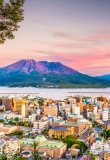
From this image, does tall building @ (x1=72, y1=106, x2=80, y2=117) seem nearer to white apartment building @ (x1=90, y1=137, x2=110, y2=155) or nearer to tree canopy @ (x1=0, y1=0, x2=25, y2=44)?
white apartment building @ (x1=90, y1=137, x2=110, y2=155)

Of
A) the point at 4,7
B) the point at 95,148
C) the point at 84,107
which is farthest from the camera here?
the point at 84,107

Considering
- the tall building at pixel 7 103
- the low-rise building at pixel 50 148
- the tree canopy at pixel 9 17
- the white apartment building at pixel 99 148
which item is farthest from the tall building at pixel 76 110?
the tree canopy at pixel 9 17

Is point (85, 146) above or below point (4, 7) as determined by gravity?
below

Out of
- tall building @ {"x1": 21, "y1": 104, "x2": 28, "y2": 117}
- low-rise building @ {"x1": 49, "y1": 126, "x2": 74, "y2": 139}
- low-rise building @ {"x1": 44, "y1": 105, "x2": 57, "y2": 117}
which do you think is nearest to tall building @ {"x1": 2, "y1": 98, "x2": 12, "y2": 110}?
tall building @ {"x1": 21, "y1": 104, "x2": 28, "y2": 117}

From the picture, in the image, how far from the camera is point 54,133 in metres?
10.3

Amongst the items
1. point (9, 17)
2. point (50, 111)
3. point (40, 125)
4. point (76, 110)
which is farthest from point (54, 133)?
point (9, 17)

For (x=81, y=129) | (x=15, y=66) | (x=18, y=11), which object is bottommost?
(x=81, y=129)

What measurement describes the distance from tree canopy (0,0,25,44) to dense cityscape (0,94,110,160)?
3.32 ft

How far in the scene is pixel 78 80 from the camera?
51.0 meters

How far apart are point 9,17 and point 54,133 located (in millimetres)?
8655

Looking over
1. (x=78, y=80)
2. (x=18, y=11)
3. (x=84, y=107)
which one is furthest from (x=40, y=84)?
(x=18, y=11)

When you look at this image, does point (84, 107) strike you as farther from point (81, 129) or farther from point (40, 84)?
point (40, 84)

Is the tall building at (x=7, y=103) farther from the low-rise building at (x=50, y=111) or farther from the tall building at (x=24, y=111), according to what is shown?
the low-rise building at (x=50, y=111)

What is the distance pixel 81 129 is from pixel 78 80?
39507mm
